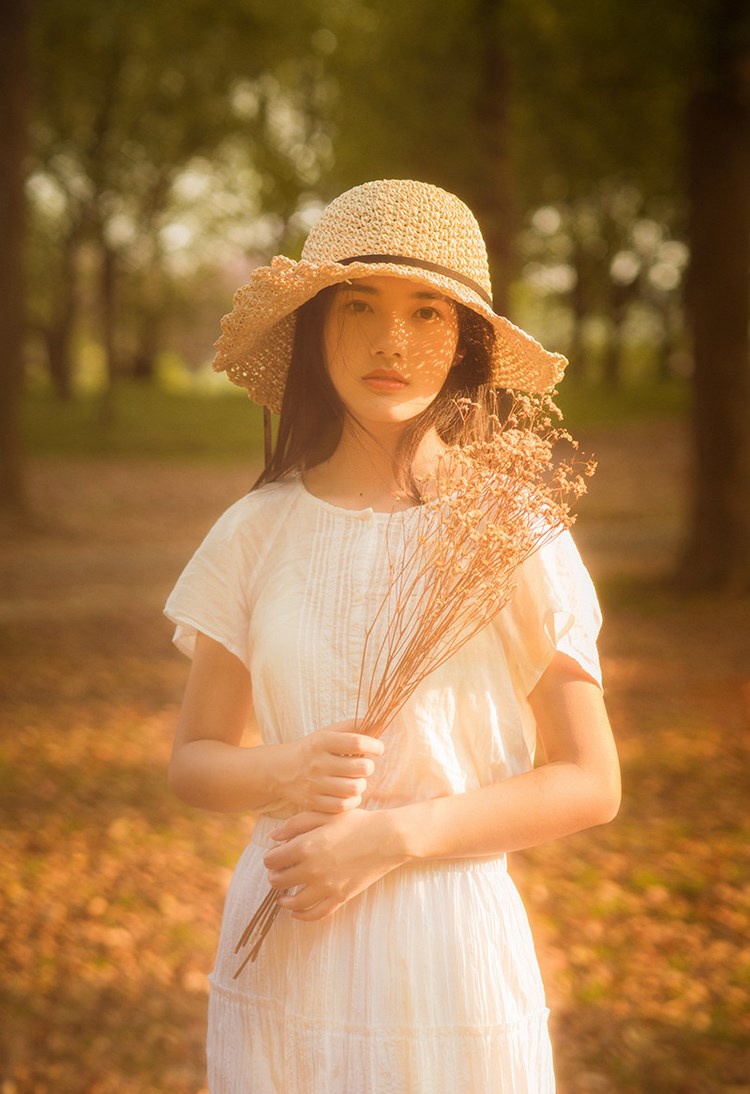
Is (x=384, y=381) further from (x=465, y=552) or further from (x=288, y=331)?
(x=465, y=552)

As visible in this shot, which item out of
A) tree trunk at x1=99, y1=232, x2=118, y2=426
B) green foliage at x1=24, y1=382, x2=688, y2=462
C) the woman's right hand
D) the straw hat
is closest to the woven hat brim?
the straw hat

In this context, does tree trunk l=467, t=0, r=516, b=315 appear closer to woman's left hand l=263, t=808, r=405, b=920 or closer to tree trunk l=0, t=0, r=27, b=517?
tree trunk l=0, t=0, r=27, b=517

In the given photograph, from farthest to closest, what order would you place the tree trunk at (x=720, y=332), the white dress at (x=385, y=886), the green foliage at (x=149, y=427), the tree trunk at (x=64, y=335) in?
the tree trunk at (x=64, y=335) < the green foliage at (x=149, y=427) < the tree trunk at (x=720, y=332) < the white dress at (x=385, y=886)

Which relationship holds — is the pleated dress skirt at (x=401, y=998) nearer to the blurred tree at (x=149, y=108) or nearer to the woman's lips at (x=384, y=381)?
the woman's lips at (x=384, y=381)

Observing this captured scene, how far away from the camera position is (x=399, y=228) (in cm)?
201

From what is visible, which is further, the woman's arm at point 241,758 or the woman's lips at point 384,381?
the woman's lips at point 384,381

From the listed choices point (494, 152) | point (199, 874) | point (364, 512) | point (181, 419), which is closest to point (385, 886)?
point (364, 512)

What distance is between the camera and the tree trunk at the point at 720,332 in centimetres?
1041

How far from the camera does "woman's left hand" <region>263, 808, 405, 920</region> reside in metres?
1.79

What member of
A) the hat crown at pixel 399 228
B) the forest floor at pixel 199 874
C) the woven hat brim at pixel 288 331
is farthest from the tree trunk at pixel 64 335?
the hat crown at pixel 399 228

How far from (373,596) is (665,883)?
4.13 metres

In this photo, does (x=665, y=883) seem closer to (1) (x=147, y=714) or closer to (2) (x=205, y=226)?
(1) (x=147, y=714)

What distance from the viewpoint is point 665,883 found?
5641mm

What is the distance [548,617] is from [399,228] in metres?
0.67
